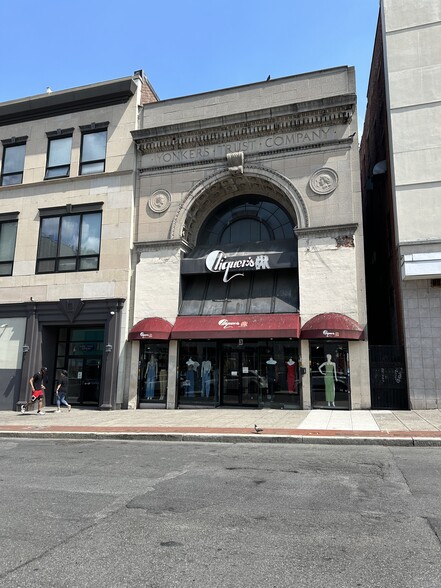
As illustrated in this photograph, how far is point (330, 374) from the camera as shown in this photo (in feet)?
50.5

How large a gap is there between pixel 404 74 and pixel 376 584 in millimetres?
17498

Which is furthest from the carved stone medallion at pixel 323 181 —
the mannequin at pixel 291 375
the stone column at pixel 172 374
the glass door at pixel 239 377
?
the stone column at pixel 172 374

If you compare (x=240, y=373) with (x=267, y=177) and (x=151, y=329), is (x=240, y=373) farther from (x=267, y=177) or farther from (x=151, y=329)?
(x=267, y=177)

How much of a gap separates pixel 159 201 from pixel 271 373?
8621 mm

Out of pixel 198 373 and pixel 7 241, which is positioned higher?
pixel 7 241

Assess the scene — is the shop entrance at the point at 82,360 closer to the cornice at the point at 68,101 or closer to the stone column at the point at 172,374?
the stone column at the point at 172,374

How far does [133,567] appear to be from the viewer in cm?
364

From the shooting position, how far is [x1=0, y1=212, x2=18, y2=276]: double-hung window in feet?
64.6

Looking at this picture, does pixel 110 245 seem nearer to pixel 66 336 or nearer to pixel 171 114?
pixel 66 336

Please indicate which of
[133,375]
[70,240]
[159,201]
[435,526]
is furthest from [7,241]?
[435,526]

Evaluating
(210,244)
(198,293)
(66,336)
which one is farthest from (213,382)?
(66,336)

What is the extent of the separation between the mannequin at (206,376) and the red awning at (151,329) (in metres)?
1.85

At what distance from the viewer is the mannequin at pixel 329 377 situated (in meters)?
15.3

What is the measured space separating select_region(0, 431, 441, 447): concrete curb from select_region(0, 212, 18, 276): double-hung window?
33.2ft
